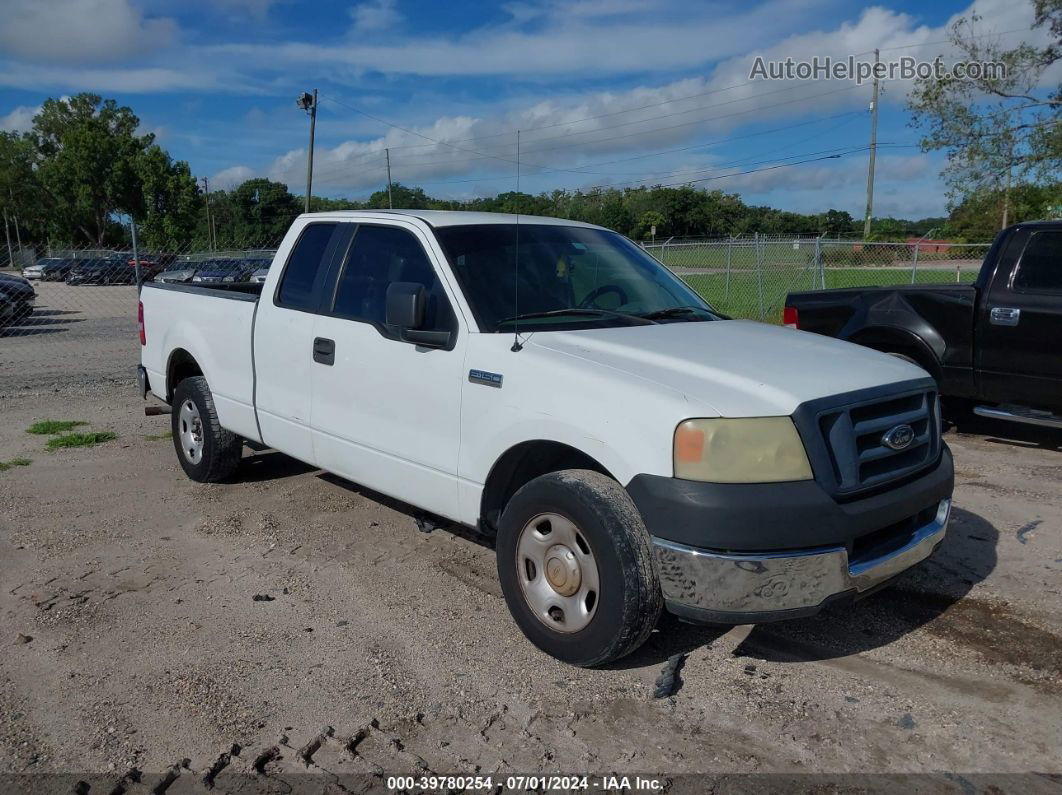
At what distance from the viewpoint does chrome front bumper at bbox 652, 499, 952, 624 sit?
3109 mm

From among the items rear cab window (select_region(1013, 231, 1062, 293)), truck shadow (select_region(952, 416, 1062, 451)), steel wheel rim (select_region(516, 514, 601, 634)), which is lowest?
truck shadow (select_region(952, 416, 1062, 451))

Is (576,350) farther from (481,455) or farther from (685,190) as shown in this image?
(685,190)

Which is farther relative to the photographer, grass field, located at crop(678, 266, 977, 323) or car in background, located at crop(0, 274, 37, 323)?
grass field, located at crop(678, 266, 977, 323)

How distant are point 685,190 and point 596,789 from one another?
155 feet

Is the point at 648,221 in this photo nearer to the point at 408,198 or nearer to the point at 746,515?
the point at 408,198

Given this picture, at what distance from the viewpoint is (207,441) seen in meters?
6.04

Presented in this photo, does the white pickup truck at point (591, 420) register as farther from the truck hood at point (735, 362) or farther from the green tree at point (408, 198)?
the green tree at point (408, 198)

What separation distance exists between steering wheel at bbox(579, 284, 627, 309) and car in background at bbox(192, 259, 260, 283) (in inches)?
799

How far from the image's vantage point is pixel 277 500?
5.95 m

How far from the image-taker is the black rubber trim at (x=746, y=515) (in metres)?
3.08

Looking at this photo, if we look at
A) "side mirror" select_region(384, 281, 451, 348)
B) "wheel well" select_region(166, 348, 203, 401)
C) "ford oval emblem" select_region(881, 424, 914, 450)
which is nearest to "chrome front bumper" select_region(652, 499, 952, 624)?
"ford oval emblem" select_region(881, 424, 914, 450)

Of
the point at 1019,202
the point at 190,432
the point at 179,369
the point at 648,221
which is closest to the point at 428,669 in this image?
the point at 190,432

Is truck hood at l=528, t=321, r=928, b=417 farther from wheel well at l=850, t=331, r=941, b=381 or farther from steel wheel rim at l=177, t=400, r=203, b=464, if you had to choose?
wheel well at l=850, t=331, r=941, b=381

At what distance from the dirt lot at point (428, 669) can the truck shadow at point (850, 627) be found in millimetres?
14
